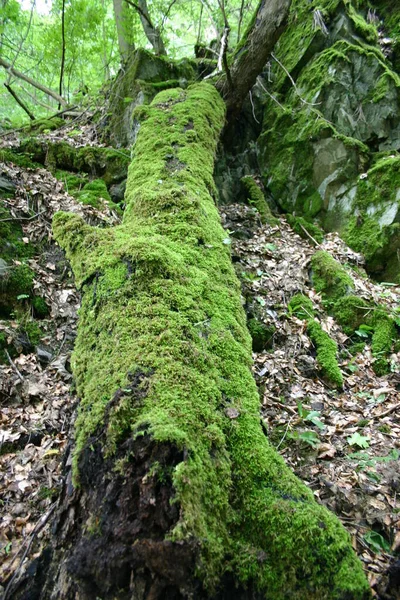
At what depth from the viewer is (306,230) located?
721 centimetres

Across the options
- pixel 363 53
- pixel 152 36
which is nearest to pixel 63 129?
pixel 152 36

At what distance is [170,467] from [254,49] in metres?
8.31

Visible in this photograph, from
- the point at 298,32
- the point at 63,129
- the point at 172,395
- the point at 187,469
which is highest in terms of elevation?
the point at 298,32

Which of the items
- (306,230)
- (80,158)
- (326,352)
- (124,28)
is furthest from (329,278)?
(124,28)

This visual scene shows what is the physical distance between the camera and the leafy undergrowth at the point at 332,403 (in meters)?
2.84

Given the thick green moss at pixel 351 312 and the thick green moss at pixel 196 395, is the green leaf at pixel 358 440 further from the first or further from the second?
the thick green moss at pixel 351 312

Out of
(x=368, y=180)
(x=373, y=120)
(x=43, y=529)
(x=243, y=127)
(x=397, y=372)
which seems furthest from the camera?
(x=243, y=127)

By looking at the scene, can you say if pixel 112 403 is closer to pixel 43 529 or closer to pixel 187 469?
pixel 187 469

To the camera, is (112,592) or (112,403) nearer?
(112,592)

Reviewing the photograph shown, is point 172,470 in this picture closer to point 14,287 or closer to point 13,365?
point 13,365

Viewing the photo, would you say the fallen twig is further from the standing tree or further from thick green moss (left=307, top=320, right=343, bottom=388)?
thick green moss (left=307, top=320, right=343, bottom=388)

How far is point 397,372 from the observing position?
15.0ft

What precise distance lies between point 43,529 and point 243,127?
896cm

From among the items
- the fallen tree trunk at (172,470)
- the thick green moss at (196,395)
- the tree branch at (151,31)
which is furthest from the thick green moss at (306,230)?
the tree branch at (151,31)
